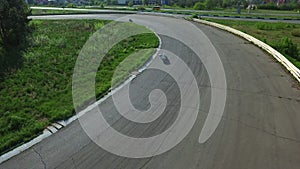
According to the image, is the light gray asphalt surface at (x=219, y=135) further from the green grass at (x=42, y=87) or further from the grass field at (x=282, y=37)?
the grass field at (x=282, y=37)

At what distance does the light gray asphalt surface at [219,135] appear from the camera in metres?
5.50

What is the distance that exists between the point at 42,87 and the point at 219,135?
688cm

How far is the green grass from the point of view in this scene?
687 cm

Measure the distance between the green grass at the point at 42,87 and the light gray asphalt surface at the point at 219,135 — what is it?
0.79 m

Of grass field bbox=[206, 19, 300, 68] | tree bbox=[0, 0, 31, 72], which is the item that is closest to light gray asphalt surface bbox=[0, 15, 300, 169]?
grass field bbox=[206, 19, 300, 68]

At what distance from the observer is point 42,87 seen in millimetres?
9398

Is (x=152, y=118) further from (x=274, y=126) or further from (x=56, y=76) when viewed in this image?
(x=56, y=76)

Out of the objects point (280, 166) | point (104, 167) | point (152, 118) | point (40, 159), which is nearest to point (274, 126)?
point (280, 166)

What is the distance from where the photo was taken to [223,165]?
5.39 metres

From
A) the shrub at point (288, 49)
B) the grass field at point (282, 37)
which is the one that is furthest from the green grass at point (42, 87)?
the grass field at point (282, 37)

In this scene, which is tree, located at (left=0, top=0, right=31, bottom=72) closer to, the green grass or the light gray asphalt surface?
the green grass

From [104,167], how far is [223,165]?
269cm

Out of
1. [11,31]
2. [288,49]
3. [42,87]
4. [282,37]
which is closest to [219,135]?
[42,87]

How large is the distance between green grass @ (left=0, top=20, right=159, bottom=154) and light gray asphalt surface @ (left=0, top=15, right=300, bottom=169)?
79 centimetres
